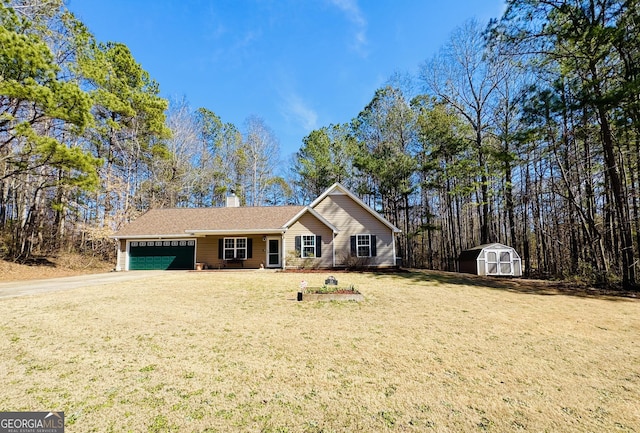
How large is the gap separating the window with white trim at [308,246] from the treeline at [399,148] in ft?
33.1

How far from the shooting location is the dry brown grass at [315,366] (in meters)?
3.17

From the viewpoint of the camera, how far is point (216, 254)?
19.0m

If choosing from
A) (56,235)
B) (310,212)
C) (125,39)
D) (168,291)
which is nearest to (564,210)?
(310,212)

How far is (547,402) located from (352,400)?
2.39 m

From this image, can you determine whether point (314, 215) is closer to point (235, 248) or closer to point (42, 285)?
point (235, 248)

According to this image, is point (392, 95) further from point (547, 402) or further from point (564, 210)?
point (547, 402)

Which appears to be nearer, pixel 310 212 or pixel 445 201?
pixel 310 212

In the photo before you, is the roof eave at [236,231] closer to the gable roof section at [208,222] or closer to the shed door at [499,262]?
the gable roof section at [208,222]

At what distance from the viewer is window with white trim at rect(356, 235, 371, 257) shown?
1862cm

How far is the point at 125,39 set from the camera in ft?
69.6

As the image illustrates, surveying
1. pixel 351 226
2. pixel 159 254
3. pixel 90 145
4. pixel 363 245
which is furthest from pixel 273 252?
pixel 90 145

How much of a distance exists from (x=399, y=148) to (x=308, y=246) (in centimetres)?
1349

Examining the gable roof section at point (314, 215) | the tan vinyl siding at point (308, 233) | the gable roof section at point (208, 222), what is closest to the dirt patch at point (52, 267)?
the gable roof section at point (208, 222)

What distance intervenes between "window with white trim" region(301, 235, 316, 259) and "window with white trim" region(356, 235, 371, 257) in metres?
2.86
